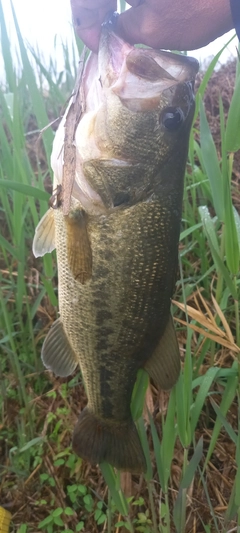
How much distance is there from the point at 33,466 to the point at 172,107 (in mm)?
1485

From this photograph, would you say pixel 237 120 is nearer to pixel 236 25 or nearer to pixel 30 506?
pixel 236 25

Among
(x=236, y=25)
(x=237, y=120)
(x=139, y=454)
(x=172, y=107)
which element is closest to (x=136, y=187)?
(x=172, y=107)

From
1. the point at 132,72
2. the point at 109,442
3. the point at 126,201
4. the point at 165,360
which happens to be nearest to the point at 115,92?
the point at 132,72

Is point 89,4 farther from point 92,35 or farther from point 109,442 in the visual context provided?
point 109,442

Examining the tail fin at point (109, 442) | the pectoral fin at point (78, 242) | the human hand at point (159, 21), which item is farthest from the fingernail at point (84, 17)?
the tail fin at point (109, 442)

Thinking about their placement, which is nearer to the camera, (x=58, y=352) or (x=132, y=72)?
(x=132, y=72)

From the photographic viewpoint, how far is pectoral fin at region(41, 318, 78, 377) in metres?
1.57

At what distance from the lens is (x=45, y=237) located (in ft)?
5.06

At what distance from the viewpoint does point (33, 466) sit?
6.16 ft

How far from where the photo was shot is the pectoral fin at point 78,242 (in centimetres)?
133

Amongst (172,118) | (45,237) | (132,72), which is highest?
(132,72)

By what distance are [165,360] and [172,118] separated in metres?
0.73

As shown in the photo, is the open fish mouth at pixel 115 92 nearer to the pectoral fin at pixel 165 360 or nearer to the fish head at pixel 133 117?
the fish head at pixel 133 117

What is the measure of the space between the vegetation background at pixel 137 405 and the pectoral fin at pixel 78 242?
0.29 metres
